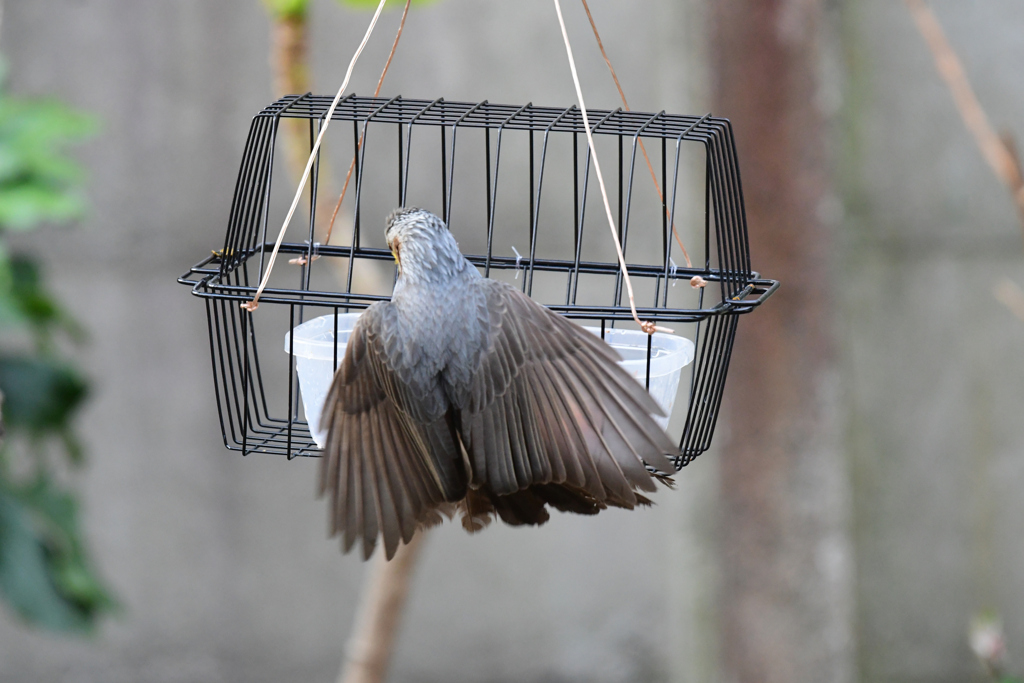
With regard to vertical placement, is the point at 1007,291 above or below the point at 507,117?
below

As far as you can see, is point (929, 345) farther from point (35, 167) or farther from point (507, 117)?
point (35, 167)

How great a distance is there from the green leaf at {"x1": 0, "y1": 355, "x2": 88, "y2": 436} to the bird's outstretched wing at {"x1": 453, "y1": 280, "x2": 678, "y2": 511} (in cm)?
208

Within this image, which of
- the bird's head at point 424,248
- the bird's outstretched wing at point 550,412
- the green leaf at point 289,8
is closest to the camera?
the bird's outstretched wing at point 550,412

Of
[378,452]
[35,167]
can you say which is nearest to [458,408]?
[378,452]

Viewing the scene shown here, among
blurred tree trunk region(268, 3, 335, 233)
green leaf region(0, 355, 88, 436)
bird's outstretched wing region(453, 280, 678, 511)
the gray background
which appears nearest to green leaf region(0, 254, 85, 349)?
green leaf region(0, 355, 88, 436)

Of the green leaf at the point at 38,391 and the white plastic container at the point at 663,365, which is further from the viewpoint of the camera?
the green leaf at the point at 38,391

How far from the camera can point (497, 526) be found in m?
3.43

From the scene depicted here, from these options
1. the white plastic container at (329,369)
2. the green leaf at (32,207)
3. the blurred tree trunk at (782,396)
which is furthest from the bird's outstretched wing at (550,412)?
the blurred tree trunk at (782,396)

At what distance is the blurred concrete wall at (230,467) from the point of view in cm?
317

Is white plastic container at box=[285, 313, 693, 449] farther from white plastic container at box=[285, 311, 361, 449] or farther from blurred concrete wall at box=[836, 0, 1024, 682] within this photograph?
blurred concrete wall at box=[836, 0, 1024, 682]

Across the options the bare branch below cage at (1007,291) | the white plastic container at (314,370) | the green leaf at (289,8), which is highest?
the green leaf at (289,8)

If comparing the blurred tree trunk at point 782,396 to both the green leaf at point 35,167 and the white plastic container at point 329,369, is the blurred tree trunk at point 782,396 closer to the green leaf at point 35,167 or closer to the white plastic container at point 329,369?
the white plastic container at point 329,369

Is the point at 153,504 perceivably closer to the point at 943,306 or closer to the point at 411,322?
the point at 411,322

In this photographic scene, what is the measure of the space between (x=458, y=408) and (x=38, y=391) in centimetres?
209
